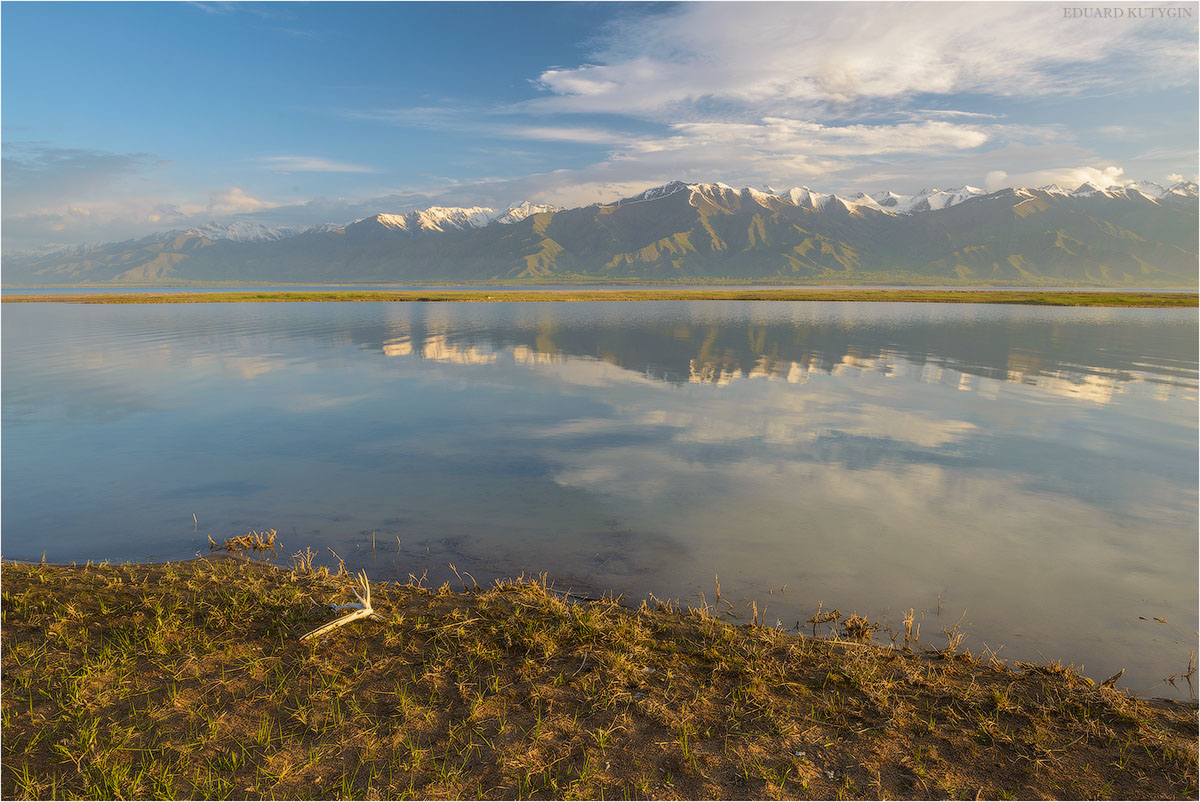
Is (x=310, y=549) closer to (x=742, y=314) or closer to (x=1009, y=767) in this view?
(x=1009, y=767)

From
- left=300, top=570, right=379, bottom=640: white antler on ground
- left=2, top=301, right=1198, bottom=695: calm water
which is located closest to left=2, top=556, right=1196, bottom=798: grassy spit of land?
left=300, top=570, right=379, bottom=640: white antler on ground

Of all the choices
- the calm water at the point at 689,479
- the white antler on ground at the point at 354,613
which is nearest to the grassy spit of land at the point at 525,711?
the white antler on ground at the point at 354,613

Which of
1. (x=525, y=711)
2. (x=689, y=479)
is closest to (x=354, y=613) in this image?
(x=525, y=711)

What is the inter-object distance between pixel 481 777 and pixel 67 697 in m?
5.66

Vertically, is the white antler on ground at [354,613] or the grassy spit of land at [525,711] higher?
the white antler on ground at [354,613]

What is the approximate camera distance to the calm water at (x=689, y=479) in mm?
10969

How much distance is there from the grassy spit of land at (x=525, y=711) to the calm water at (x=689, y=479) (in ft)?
5.54

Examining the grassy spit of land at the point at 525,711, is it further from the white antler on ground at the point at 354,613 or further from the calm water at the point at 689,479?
the calm water at the point at 689,479

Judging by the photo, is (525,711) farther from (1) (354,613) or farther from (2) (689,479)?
→ (2) (689,479)

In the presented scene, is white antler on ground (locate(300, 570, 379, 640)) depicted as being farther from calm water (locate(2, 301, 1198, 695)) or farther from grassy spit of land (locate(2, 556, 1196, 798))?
calm water (locate(2, 301, 1198, 695))

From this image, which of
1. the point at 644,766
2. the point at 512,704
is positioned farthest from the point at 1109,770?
the point at 512,704

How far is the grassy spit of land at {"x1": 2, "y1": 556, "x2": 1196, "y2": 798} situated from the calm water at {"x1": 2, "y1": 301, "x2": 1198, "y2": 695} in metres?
1.69

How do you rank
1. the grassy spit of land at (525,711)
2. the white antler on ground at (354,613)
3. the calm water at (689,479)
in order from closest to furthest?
the grassy spit of land at (525,711) < the white antler on ground at (354,613) < the calm water at (689,479)

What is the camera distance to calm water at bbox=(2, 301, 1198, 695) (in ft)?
36.0
